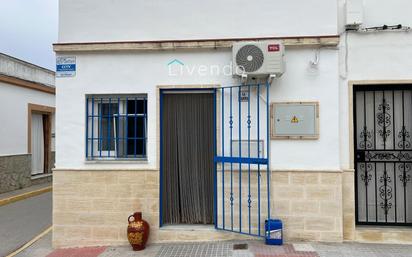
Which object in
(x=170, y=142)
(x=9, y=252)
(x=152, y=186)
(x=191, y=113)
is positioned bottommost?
(x=9, y=252)

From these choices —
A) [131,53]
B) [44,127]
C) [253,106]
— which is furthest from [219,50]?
[44,127]

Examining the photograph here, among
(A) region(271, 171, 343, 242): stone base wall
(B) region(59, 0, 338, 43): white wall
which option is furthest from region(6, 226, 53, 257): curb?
(A) region(271, 171, 343, 242): stone base wall

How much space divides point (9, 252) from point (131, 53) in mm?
3741

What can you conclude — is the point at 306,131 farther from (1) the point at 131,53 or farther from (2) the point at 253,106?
(1) the point at 131,53

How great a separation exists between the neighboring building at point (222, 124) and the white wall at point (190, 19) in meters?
0.02

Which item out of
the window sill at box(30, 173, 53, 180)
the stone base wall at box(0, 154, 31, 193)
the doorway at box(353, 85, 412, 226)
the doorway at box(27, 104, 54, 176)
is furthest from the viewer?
the doorway at box(27, 104, 54, 176)

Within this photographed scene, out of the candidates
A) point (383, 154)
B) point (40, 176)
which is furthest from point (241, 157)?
point (40, 176)

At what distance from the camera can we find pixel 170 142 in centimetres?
569

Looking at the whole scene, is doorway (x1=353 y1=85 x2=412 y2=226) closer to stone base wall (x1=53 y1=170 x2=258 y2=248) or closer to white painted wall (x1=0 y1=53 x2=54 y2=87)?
stone base wall (x1=53 y1=170 x2=258 y2=248)

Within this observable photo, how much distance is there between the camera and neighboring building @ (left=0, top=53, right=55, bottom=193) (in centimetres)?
1046

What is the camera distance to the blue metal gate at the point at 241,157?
5.29 meters

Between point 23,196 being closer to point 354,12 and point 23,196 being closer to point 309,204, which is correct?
point 309,204

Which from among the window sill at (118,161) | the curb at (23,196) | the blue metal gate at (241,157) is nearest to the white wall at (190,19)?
the blue metal gate at (241,157)

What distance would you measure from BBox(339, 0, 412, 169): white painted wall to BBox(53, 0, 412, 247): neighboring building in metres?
0.02
